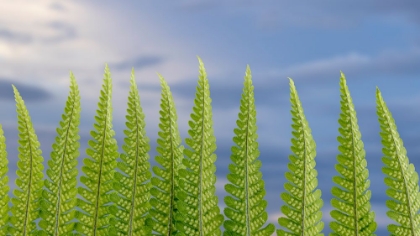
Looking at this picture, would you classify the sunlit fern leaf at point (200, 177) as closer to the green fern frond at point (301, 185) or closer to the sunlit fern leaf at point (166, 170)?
the sunlit fern leaf at point (166, 170)

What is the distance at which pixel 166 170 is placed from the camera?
4102mm

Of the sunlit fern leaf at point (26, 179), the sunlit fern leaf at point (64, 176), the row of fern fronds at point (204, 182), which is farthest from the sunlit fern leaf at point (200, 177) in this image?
the sunlit fern leaf at point (26, 179)

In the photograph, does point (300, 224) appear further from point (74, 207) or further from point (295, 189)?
point (74, 207)

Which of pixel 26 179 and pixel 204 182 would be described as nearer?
pixel 204 182

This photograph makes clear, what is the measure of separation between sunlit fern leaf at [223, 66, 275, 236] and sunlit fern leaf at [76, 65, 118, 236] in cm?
87

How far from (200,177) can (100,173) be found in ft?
2.46

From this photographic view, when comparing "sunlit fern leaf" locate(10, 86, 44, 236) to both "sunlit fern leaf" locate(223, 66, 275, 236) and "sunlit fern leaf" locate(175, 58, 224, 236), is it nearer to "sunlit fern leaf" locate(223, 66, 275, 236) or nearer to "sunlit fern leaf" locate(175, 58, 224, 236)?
"sunlit fern leaf" locate(175, 58, 224, 236)

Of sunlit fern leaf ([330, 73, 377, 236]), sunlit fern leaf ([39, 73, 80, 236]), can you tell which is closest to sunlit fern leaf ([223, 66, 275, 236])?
sunlit fern leaf ([330, 73, 377, 236])

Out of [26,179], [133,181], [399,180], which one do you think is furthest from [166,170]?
[399,180]

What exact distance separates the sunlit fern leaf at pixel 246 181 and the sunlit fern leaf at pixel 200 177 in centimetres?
11

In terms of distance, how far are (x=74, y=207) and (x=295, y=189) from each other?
1554 mm

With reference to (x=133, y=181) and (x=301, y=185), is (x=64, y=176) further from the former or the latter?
(x=301, y=185)

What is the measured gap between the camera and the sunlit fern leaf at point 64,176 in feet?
14.2

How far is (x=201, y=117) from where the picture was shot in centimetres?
400
